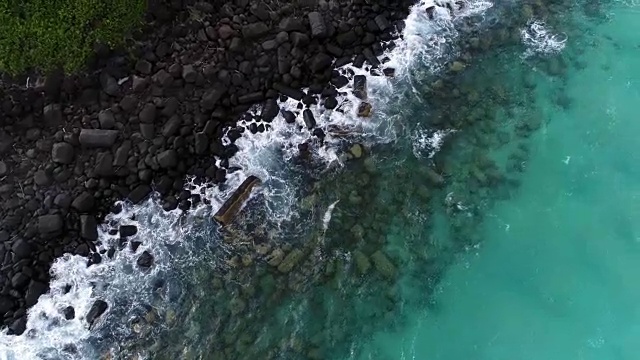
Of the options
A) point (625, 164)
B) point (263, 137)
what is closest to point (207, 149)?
point (263, 137)

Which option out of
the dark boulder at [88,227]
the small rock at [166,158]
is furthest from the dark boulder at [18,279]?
the small rock at [166,158]

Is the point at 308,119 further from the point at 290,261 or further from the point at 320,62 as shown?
the point at 290,261

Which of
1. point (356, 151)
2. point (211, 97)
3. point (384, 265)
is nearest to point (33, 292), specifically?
point (211, 97)

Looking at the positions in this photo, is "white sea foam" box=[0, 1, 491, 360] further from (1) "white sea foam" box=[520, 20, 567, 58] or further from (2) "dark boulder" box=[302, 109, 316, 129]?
(1) "white sea foam" box=[520, 20, 567, 58]

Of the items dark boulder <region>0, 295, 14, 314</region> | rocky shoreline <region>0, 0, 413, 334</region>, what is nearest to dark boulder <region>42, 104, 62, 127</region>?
rocky shoreline <region>0, 0, 413, 334</region>

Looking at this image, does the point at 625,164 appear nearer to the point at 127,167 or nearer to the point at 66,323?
the point at 127,167

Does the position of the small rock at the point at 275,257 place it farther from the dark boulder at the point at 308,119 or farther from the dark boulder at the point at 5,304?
the dark boulder at the point at 5,304
